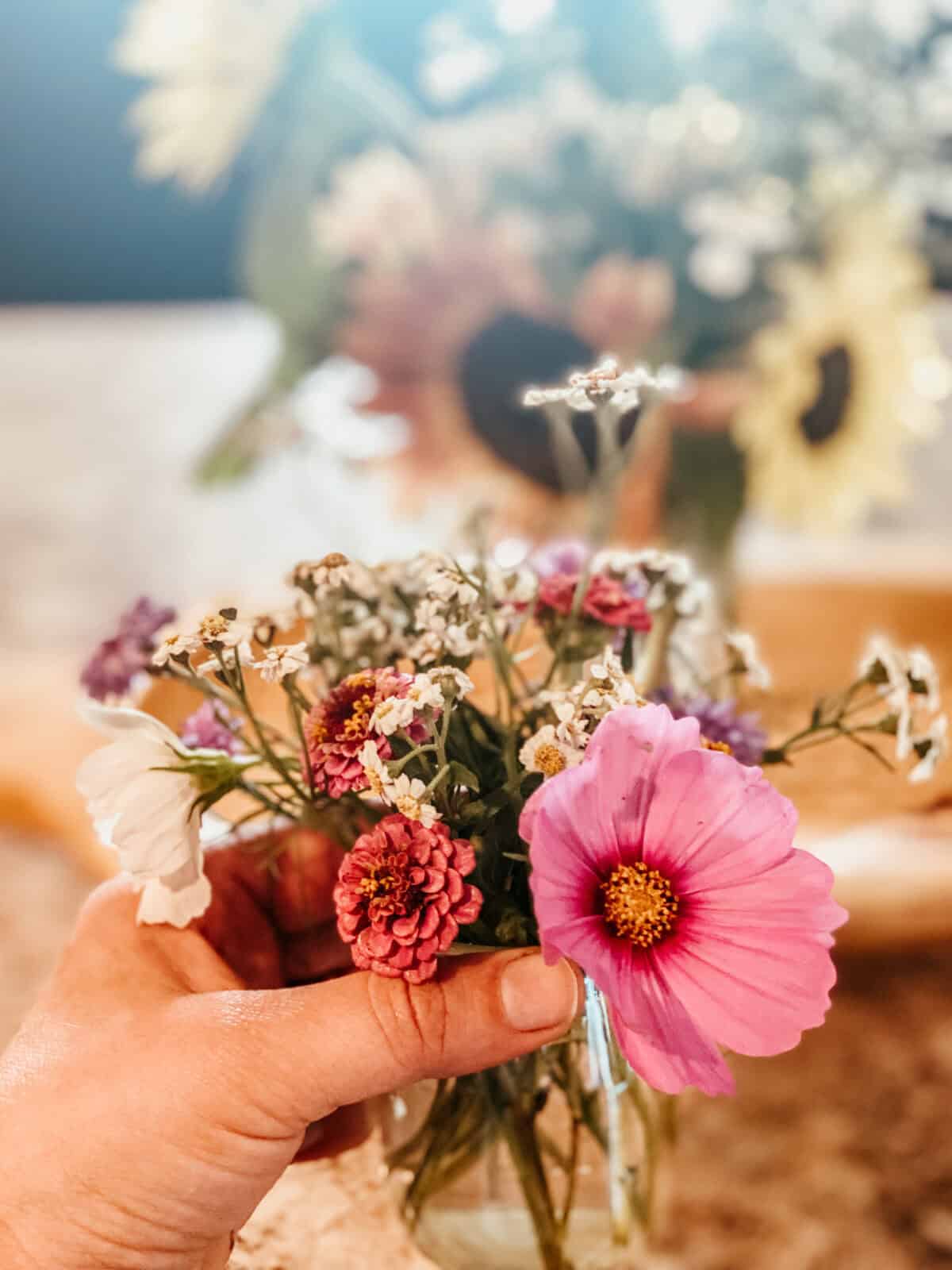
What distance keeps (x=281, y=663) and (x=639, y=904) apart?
0.40ft

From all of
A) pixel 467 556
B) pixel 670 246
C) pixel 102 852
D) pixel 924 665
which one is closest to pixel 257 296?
pixel 670 246

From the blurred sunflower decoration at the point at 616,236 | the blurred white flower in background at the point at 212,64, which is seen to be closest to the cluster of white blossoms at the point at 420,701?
the blurred sunflower decoration at the point at 616,236

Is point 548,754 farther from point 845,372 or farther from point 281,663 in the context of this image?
point 845,372

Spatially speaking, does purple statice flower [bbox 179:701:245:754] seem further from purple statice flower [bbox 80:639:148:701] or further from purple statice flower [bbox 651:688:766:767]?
purple statice flower [bbox 651:688:766:767]

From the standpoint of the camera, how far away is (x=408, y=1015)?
A: 1.12 feet

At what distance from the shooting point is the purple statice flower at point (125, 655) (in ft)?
1.38

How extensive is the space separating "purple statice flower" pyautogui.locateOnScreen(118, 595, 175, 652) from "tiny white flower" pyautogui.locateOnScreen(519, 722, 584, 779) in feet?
0.56

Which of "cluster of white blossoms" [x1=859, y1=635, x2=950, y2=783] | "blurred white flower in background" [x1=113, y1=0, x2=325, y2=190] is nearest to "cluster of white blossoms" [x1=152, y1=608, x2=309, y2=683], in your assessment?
"cluster of white blossoms" [x1=859, y1=635, x2=950, y2=783]

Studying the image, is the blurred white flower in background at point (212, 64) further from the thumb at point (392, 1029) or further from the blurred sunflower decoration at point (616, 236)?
the thumb at point (392, 1029)

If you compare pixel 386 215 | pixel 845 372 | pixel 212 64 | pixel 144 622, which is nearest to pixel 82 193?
pixel 212 64

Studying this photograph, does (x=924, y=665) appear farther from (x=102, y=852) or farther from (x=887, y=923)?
(x=102, y=852)

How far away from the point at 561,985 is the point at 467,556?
170mm

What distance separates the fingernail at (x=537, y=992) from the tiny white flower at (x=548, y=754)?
0.06m

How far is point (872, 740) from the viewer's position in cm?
50
